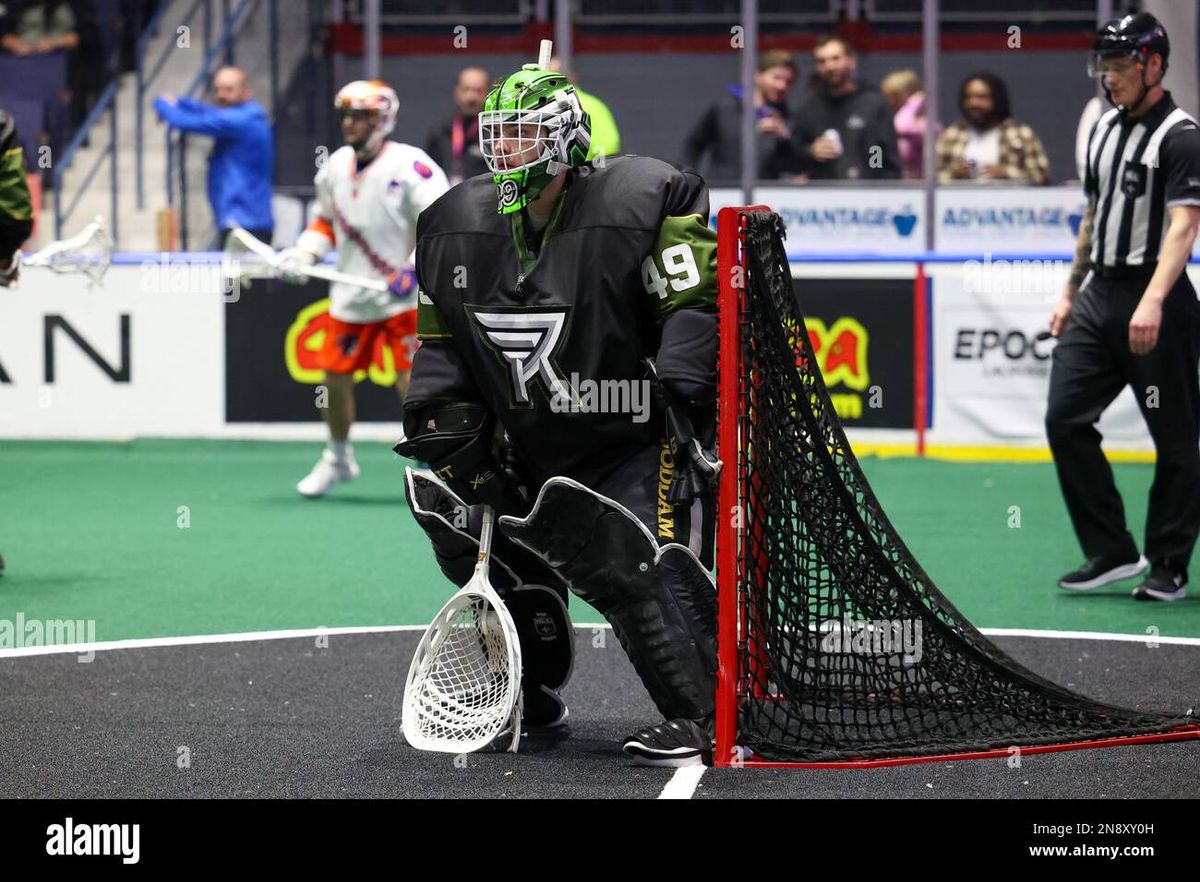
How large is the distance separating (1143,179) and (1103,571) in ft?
4.70

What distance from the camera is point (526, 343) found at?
4.98 meters

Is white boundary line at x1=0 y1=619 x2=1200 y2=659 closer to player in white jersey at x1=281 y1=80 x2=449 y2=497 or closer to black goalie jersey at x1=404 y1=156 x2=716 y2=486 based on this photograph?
black goalie jersey at x1=404 y1=156 x2=716 y2=486

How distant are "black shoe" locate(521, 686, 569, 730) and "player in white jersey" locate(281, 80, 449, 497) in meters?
4.81

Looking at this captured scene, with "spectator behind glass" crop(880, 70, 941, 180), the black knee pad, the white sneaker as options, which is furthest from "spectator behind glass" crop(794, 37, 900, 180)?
the black knee pad

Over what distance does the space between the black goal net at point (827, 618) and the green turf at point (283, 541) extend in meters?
1.88

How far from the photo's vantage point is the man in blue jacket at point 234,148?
13000 millimetres

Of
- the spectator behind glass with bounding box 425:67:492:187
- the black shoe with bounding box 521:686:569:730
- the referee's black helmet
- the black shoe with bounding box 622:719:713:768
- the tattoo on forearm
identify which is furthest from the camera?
the spectator behind glass with bounding box 425:67:492:187

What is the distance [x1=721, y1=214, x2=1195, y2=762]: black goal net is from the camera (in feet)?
16.1

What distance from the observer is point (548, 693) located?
538 cm

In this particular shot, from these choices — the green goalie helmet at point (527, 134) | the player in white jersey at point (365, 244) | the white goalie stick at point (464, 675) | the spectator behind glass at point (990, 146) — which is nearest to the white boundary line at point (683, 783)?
the white goalie stick at point (464, 675)

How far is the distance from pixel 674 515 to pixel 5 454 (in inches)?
303

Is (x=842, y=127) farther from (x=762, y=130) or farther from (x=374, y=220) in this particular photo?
(x=374, y=220)

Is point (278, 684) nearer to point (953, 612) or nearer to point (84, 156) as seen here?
point (953, 612)

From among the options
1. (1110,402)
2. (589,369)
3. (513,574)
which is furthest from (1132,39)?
(513,574)
